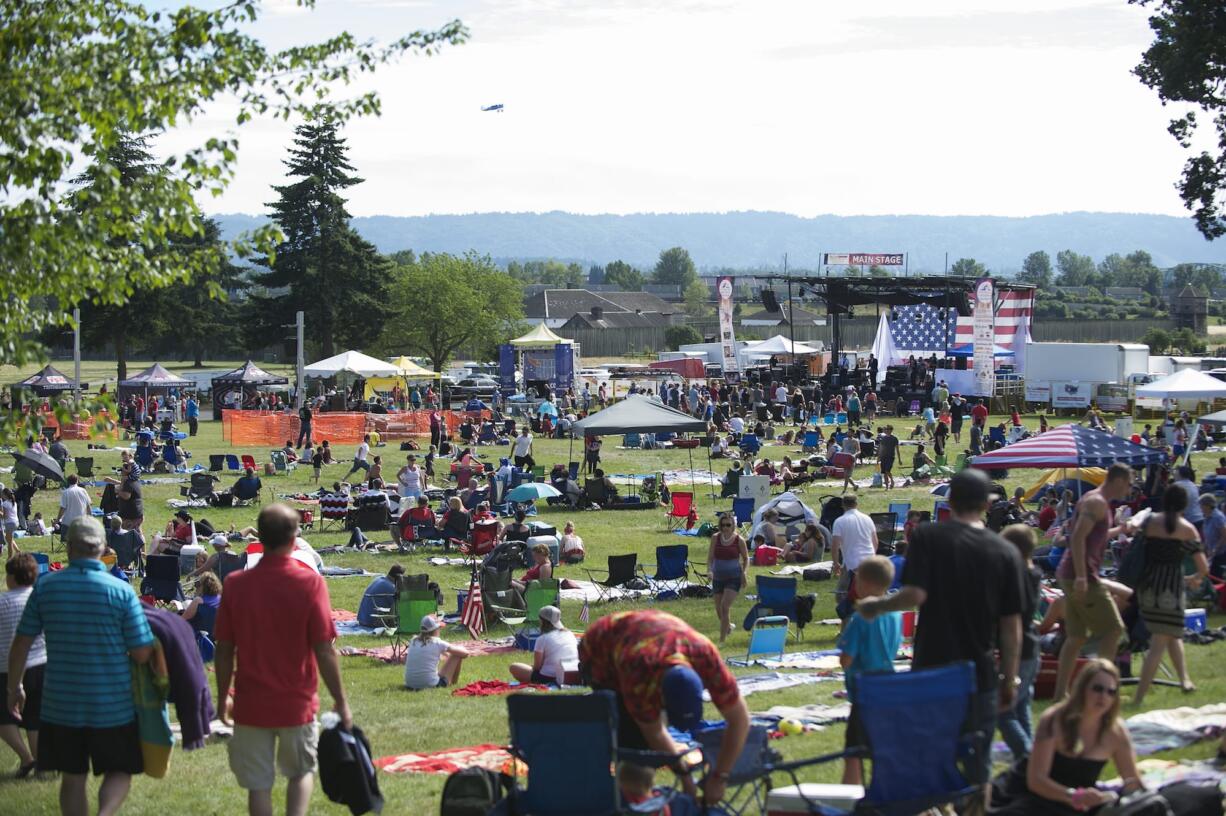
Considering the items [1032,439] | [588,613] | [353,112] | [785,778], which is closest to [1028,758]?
[785,778]

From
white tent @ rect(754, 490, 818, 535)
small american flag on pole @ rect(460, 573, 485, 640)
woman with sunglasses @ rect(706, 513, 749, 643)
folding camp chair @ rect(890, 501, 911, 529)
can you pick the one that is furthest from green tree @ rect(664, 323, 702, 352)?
woman with sunglasses @ rect(706, 513, 749, 643)

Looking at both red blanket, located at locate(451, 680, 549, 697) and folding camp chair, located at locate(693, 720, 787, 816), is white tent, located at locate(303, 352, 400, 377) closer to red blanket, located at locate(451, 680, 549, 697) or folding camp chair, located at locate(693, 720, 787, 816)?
red blanket, located at locate(451, 680, 549, 697)

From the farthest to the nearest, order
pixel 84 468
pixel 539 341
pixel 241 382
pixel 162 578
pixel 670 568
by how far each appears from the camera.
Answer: pixel 539 341
pixel 241 382
pixel 84 468
pixel 670 568
pixel 162 578

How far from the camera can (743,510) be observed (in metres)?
21.4

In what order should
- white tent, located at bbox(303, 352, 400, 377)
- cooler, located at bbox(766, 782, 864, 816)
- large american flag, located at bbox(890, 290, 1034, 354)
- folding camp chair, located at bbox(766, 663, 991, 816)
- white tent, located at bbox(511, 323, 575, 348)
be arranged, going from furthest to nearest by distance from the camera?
large american flag, located at bbox(890, 290, 1034, 354)
white tent, located at bbox(511, 323, 575, 348)
white tent, located at bbox(303, 352, 400, 377)
cooler, located at bbox(766, 782, 864, 816)
folding camp chair, located at bbox(766, 663, 991, 816)

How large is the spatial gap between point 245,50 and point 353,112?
3.27ft

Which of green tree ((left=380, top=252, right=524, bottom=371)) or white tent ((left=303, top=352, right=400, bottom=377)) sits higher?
green tree ((left=380, top=252, right=524, bottom=371))

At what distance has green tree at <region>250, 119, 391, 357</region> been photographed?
2472 inches

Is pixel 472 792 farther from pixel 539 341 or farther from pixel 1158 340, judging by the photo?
pixel 1158 340

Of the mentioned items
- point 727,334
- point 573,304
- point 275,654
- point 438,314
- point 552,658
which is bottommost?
point 552,658

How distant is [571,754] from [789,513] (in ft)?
46.3

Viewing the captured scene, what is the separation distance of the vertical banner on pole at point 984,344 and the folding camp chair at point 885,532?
77.8 feet

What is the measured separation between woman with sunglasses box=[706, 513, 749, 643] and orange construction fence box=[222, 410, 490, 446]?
24248 millimetres

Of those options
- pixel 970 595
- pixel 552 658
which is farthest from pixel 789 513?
pixel 970 595
